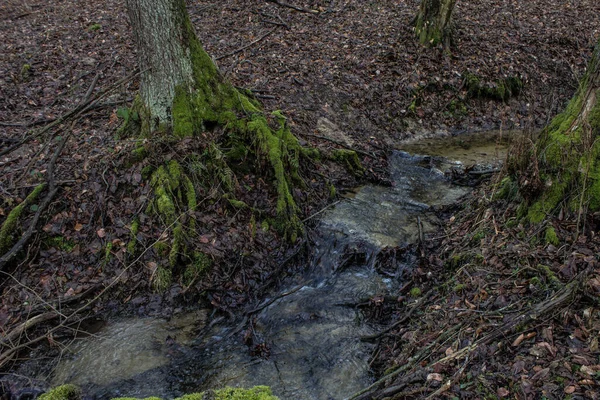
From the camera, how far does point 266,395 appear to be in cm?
230

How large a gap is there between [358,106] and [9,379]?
8015 mm

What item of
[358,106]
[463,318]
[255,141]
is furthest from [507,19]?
[463,318]

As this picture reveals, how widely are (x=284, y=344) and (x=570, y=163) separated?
3.65 m

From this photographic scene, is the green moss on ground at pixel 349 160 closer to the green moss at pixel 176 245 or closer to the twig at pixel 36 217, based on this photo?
the green moss at pixel 176 245

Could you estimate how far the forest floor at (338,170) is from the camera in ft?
12.0

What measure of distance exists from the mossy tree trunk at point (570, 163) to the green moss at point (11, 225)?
6.23 m

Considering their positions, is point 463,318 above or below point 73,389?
below

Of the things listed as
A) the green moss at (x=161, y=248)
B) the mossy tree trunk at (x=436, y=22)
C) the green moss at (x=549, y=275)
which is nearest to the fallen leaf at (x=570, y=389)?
the green moss at (x=549, y=275)

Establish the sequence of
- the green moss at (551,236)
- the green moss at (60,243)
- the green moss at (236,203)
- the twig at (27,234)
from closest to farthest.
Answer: the green moss at (551,236)
the twig at (27,234)
the green moss at (60,243)
the green moss at (236,203)

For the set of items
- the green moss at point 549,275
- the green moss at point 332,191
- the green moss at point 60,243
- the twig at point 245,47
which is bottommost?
the green moss at point 332,191

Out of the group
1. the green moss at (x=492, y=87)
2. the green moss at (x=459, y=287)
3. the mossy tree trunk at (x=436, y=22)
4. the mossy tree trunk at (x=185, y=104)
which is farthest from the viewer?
the mossy tree trunk at (x=436, y=22)

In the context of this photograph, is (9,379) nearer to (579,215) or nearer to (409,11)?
(579,215)

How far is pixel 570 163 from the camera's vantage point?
4.59 meters

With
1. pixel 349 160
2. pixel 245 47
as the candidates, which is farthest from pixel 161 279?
pixel 245 47
